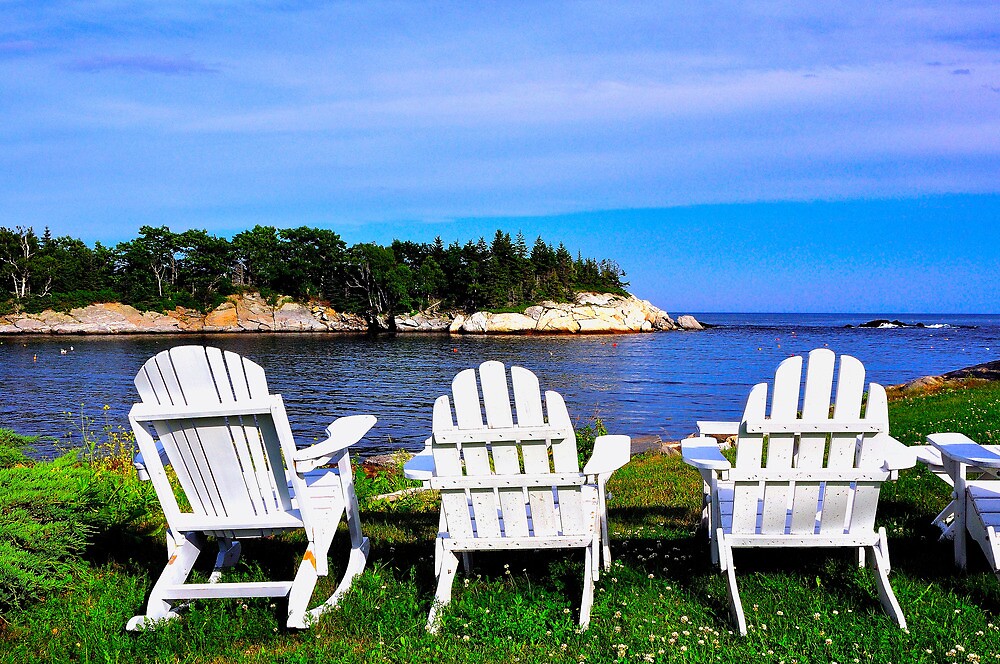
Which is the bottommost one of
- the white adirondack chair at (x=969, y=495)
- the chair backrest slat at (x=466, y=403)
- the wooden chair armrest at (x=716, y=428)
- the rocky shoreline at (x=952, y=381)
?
the rocky shoreline at (x=952, y=381)

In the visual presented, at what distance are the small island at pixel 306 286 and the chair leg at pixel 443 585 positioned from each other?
7497cm

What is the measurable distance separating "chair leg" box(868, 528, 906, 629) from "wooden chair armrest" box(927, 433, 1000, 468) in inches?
26.6

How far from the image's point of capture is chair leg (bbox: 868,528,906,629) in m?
3.77

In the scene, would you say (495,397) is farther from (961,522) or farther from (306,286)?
(306,286)

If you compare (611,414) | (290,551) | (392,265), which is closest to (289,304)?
(392,265)

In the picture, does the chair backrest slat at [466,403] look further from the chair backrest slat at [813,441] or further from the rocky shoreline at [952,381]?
the rocky shoreline at [952,381]

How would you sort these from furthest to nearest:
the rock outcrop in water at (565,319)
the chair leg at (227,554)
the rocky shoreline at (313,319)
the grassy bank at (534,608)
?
the rock outcrop in water at (565,319)
the rocky shoreline at (313,319)
the chair leg at (227,554)
the grassy bank at (534,608)

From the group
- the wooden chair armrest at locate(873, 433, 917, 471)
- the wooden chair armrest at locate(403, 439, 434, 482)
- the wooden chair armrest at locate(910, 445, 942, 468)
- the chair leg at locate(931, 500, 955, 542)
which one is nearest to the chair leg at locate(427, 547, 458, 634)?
the wooden chair armrest at locate(403, 439, 434, 482)

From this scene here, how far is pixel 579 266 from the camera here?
92875 mm

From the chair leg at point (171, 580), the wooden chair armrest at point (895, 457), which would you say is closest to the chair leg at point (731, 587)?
the wooden chair armrest at point (895, 457)

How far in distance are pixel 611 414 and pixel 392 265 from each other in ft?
212

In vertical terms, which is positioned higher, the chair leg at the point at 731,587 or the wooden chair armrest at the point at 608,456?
the wooden chair armrest at the point at 608,456

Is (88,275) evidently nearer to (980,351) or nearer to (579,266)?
(579,266)

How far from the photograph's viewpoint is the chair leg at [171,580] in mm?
4117
